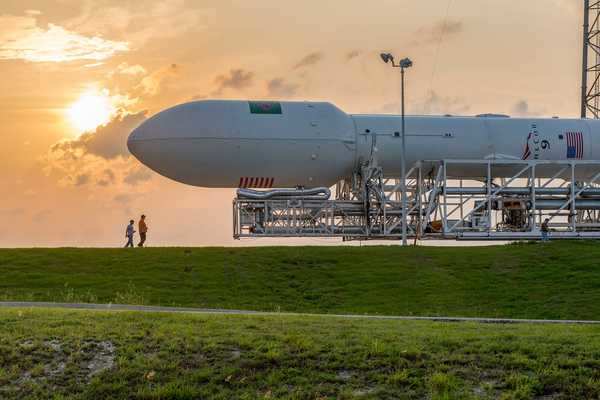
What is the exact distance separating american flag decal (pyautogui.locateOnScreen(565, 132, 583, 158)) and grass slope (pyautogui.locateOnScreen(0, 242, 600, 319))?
17.2ft

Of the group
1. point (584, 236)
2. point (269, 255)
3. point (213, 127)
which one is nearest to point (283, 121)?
point (213, 127)

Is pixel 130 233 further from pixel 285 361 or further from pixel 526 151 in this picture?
pixel 285 361

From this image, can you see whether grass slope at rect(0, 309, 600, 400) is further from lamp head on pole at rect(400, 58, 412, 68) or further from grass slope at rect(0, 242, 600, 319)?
lamp head on pole at rect(400, 58, 412, 68)

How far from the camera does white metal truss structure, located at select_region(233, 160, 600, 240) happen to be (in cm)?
3166

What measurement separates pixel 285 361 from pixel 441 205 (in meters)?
20.2

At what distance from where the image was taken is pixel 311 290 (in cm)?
2530

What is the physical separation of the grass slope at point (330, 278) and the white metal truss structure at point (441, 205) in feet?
8.04

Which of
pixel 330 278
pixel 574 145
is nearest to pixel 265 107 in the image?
pixel 330 278

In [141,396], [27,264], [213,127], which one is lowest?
[141,396]

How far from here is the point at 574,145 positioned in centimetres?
3444

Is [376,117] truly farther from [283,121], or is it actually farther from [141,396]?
[141,396]

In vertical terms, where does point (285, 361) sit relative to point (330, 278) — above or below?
below

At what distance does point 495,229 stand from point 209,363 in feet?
71.3

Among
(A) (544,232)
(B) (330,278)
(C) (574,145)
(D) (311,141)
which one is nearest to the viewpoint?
(B) (330,278)
